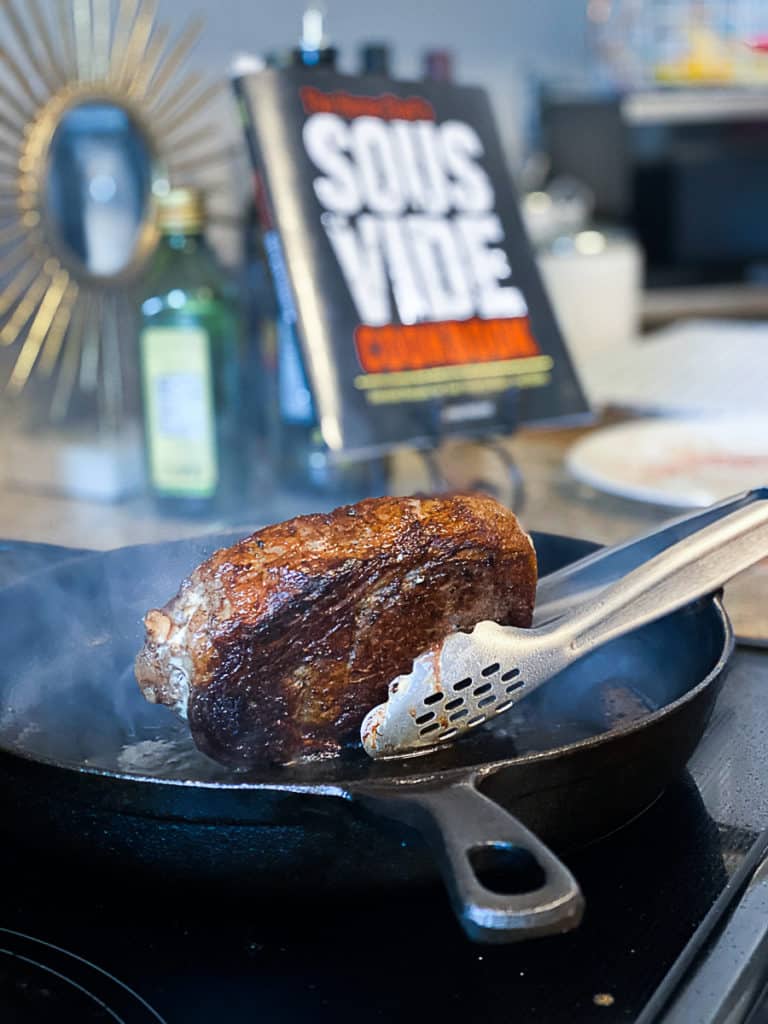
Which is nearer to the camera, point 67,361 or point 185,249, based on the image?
point 185,249

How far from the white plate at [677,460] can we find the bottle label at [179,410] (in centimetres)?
47

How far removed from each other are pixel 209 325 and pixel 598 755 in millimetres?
968

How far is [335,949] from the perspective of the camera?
601 millimetres

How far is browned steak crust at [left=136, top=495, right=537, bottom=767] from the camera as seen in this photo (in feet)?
2.19

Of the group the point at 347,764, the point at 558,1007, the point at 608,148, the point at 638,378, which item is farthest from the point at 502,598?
the point at 608,148

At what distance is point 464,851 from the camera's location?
0.49 m

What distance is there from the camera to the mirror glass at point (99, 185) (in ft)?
5.04

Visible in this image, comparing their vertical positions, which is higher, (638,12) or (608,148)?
(638,12)

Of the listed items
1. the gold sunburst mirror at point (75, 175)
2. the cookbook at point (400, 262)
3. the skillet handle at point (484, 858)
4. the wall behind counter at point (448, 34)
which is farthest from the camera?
the wall behind counter at point (448, 34)

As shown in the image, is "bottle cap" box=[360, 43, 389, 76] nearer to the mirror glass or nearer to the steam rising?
the mirror glass

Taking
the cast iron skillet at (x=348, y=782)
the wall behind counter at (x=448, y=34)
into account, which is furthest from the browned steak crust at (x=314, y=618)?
the wall behind counter at (x=448, y=34)

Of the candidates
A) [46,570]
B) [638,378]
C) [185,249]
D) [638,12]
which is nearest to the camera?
[46,570]

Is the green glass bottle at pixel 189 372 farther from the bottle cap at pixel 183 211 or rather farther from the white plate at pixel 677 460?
the white plate at pixel 677 460

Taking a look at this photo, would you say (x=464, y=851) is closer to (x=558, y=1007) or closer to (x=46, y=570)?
(x=558, y=1007)
